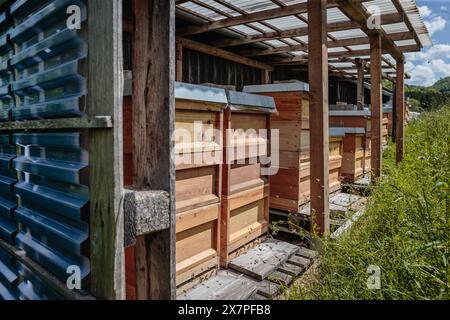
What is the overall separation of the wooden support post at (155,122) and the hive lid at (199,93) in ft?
2.94

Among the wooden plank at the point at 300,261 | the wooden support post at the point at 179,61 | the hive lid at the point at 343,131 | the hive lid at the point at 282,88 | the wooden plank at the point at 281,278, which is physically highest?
the wooden support post at the point at 179,61

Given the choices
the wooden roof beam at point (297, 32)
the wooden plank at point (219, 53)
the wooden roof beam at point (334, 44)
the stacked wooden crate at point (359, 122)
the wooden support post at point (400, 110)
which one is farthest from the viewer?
the wooden support post at point (400, 110)

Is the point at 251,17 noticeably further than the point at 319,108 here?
Yes

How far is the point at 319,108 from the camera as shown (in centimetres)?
344

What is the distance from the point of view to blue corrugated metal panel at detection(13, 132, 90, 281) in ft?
4.54

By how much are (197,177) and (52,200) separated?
4.51 ft

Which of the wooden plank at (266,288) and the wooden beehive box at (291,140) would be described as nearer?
the wooden plank at (266,288)

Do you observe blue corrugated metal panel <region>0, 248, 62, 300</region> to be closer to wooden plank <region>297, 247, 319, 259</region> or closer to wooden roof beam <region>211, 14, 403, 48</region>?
wooden plank <region>297, 247, 319, 259</region>

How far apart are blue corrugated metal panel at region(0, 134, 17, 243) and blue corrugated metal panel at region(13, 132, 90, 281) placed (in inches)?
3.2

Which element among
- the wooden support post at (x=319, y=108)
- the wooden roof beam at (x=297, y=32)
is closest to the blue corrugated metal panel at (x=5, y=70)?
the wooden support post at (x=319, y=108)

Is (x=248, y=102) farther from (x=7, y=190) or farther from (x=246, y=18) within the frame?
(x=246, y=18)

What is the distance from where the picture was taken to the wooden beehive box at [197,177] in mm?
2503

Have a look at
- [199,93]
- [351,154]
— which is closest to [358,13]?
[351,154]

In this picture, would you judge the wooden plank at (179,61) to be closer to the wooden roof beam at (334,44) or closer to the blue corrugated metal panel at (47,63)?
the wooden roof beam at (334,44)
